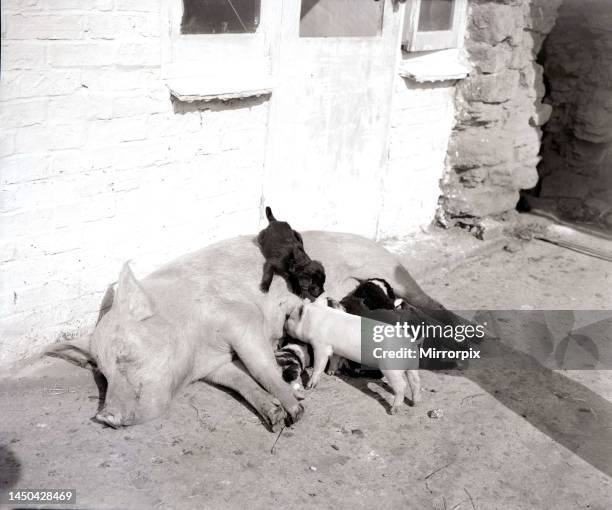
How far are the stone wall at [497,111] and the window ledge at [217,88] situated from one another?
2780 mm

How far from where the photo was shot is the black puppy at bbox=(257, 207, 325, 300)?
4.86 m

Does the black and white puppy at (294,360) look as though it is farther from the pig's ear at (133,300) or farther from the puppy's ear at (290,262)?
the pig's ear at (133,300)

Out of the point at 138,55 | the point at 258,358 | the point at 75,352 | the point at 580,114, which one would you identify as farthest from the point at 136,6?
the point at 580,114

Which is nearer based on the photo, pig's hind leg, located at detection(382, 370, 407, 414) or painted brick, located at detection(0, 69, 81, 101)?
painted brick, located at detection(0, 69, 81, 101)

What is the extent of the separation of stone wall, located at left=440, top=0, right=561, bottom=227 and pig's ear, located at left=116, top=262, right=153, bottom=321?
4384mm

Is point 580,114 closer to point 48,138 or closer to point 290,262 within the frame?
point 290,262

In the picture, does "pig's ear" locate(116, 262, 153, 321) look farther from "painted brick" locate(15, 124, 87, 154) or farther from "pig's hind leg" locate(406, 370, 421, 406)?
"pig's hind leg" locate(406, 370, 421, 406)

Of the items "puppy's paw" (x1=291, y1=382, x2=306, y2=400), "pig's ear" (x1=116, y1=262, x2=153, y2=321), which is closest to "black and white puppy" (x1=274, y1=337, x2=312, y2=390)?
"puppy's paw" (x1=291, y1=382, x2=306, y2=400)

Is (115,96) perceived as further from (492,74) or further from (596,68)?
(596,68)

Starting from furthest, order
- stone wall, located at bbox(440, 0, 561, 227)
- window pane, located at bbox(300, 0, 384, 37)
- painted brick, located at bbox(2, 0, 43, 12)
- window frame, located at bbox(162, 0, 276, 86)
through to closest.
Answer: stone wall, located at bbox(440, 0, 561, 227), window pane, located at bbox(300, 0, 384, 37), window frame, located at bbox(162, 0, 276, 86), painted brick, located at bbox(2, 0, 43, 12)

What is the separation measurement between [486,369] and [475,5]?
3885 millimetres

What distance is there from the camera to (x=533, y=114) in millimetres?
7906

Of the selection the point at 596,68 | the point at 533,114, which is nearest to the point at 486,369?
the point at 533,114

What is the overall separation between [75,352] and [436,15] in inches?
185
